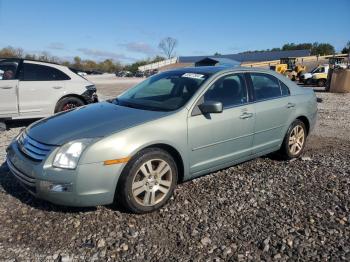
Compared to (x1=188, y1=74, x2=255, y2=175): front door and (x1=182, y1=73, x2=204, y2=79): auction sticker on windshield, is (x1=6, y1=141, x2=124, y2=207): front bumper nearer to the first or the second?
(x1=188, y1=74, x2=255, y2=175): front door

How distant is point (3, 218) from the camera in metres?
3.84

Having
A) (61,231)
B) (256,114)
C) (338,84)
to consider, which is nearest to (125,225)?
(61,231)

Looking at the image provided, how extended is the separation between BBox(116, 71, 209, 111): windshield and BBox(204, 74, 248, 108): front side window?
0.18m

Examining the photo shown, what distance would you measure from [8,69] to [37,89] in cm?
76

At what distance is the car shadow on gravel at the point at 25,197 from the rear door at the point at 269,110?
2506 millimetres

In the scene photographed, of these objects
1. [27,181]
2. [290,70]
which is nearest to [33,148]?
[27,181]

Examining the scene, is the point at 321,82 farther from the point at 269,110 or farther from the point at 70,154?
the point at 70,154

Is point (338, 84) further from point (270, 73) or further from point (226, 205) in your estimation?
point (226, 205)

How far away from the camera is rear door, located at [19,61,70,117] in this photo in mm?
8305


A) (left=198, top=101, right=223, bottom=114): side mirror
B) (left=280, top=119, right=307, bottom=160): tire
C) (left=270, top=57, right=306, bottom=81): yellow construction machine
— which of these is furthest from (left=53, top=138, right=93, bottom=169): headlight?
(left=270, top=57, right=306, bottom=81): yellow construction machine

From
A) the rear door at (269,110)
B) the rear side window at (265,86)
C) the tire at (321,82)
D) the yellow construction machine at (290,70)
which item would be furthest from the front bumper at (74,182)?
the yellow construction machine at (290,70)

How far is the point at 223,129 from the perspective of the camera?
4590 millimetres

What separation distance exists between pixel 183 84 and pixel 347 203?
96.2 inches

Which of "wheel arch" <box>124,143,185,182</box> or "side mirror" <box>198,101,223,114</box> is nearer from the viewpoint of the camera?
"wheel arch" <box>124,143,185,182</box>
